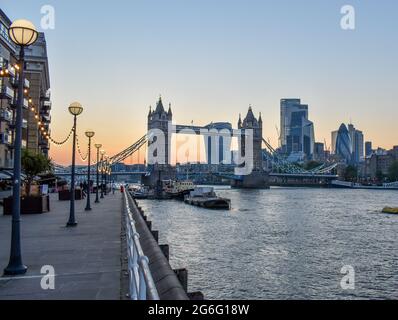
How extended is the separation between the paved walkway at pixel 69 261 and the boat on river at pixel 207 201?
53.5 meters

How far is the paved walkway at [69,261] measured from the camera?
24.1 feet

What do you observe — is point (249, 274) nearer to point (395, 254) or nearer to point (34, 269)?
point (395, 254)

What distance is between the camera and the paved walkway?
7348 mm

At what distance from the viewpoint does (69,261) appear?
9961 mm

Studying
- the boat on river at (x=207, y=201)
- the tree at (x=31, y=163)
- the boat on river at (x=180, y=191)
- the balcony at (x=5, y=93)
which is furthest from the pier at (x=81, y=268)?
the boat on river at (x=180, y=191)

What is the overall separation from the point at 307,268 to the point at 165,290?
17.0 meters

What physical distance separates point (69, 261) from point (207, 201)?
205 ft

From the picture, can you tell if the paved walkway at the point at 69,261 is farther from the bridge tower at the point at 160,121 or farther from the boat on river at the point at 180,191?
the bridge tower at the point at 160,121

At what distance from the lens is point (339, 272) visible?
840 inches

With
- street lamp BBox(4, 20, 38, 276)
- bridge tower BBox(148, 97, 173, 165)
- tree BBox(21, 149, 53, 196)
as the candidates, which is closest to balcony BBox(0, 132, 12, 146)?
tree BBox(21, 149, 53, 196)

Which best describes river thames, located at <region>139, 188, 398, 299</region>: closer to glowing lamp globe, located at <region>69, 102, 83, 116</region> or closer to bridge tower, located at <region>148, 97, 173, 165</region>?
glowing lamp globe, located at <region>69, 102, 83, 116</region>

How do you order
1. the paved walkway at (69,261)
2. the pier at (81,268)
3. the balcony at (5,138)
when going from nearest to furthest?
the pier at (81,268)
the paved walkway at (69,261)
the balcony at (5,138)

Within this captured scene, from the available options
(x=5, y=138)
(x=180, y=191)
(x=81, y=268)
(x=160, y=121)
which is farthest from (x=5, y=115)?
(x=160, y=121)
